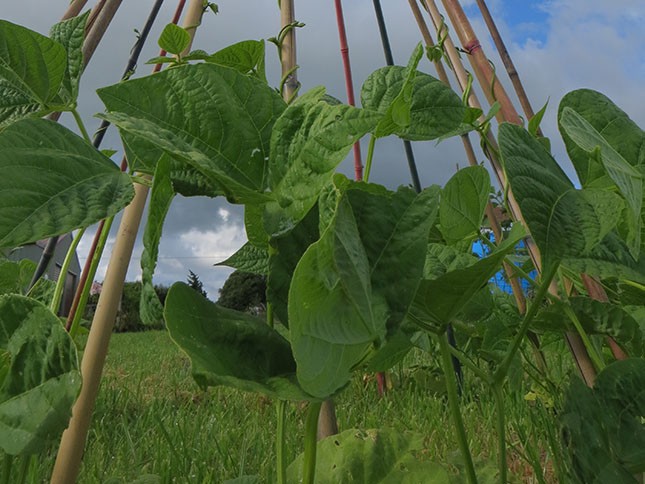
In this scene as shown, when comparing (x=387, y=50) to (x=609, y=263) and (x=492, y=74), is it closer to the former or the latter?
(x=492, y=74)

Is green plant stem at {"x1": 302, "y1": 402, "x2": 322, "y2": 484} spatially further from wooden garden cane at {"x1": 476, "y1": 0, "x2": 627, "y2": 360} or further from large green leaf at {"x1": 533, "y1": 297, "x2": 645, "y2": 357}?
wooden garden cane at {"x1": 476, "y1": 0, "x2": 627, "y2": 360}

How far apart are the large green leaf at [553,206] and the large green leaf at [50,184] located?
0.63 ft

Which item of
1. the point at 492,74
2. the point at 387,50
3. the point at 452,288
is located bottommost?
the point at 452,288

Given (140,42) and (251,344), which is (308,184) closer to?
(251,344)

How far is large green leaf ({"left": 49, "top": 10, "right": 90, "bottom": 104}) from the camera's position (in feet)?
1.35

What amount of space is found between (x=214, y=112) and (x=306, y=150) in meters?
0.06

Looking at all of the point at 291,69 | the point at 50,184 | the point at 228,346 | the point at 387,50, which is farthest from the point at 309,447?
the point at 387,50

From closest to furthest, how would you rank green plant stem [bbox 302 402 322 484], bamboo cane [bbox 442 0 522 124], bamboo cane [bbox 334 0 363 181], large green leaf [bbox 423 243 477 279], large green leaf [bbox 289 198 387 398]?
1. large green leaf [bbox 289 198 387 398]
2. green plant stem [bbox 302 402 322 484]
3. large green leaf [bbox 423 243 477 279]
4. bamboo cane [bbox 442 0 522 124]
5. bamboo cane [bbox 334 0 363 181]

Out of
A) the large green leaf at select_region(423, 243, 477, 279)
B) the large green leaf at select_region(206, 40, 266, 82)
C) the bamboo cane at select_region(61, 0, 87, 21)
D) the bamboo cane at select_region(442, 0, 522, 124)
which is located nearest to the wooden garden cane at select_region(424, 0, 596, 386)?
the bamboo cane at select_region(442, 0, 522, 124)

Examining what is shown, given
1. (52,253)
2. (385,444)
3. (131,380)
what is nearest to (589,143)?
(385,444)

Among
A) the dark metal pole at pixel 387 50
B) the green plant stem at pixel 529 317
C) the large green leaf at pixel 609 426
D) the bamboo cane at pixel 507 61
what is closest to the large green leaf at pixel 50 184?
the green plant stem at pixel 529 317

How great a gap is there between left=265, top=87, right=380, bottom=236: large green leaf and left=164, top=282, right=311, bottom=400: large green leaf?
48 millimetres

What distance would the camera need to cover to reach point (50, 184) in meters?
0.29

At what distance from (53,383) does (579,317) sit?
1.53ft
